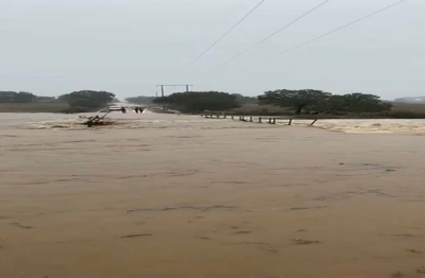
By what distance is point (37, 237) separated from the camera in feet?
16.0

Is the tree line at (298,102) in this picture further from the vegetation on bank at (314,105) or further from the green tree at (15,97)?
the green tree at (15,97)

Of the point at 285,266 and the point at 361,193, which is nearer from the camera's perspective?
the point at 285,266

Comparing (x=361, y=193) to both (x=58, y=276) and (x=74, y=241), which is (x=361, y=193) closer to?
(x=74, y=241)

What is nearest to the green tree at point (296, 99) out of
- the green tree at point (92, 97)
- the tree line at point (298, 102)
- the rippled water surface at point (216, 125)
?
the tree line at point (298, 102)

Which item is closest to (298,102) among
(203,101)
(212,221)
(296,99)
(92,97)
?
(296,99)

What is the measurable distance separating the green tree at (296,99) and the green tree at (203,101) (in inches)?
413

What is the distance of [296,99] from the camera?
82250 millimetres

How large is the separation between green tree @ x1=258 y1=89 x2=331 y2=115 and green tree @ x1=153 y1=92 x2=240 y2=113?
10492 millimetres

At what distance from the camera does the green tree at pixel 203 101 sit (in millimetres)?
95925

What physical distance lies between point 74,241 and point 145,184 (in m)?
3.26

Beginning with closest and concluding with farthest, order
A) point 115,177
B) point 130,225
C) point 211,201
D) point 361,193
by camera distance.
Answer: point 130,225 → point 211,201 → point 361,193 → point 115,177

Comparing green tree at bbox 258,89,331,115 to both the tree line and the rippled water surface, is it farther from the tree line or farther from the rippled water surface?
the rippled water surface

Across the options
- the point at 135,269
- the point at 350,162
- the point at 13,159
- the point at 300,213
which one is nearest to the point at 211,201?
the point at 300,213

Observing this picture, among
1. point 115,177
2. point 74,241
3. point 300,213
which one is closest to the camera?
point 74,241
